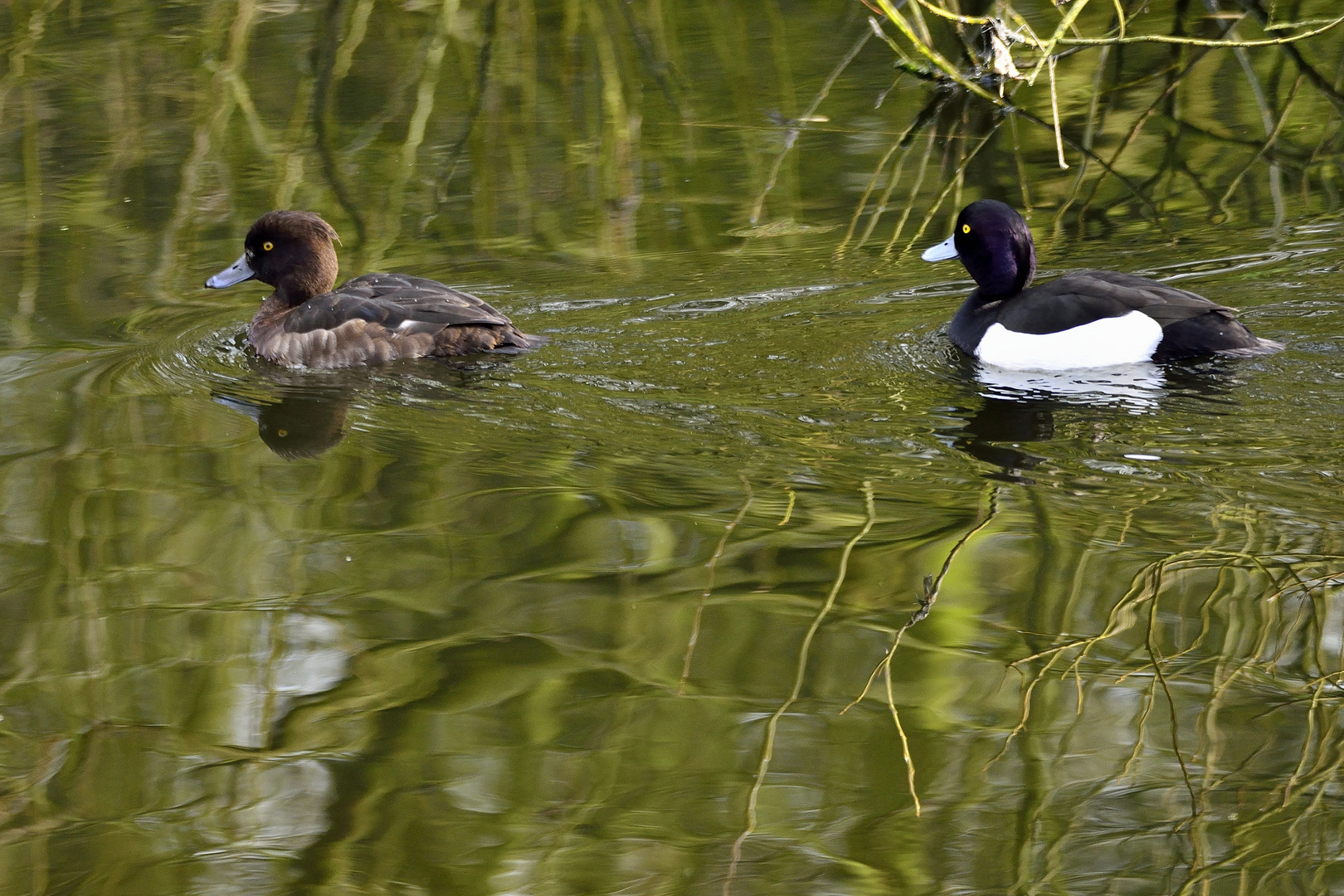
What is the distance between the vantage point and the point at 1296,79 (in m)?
10.9

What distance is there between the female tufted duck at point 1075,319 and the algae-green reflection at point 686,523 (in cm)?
13

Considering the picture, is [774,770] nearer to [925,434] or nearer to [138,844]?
[138,844]

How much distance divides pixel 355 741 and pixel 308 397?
3.31 meters

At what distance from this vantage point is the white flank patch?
23.3 ft

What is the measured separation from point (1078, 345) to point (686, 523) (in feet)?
7.79

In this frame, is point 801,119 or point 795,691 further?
point 801,119

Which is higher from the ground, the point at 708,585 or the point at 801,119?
the point at 801,119

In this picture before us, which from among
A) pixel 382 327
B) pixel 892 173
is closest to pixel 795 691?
pixel 382 327

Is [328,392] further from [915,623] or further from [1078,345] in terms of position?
[915,623]

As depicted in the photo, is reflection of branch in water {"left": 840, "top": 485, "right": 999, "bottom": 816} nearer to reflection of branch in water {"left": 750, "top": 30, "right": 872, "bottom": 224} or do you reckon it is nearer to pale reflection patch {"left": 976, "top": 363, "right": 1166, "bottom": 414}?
pale reflection patch {"left": 976, "top": 363, "right": 1166, "bottom": 414}

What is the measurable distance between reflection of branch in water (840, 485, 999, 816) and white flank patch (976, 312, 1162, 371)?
4.87 feet

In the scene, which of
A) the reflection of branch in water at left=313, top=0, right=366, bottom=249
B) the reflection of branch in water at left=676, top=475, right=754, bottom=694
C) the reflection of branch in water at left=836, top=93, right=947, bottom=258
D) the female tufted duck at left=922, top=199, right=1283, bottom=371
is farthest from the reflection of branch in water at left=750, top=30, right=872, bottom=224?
the reflection of branch in water at left=676, top=475, right=754, bottom=694

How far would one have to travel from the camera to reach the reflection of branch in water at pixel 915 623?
4.27 m

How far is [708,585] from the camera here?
17.4ft
